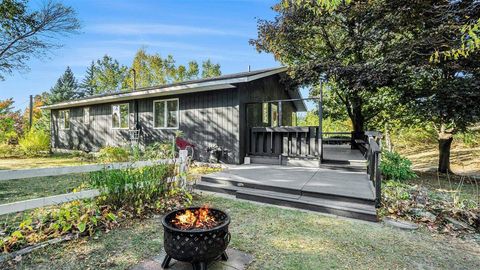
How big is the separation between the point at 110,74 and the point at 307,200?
3204 cm

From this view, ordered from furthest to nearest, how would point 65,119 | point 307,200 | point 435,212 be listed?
point 65,119
point 307,200
point 435,212

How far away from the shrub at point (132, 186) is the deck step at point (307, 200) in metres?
1.56

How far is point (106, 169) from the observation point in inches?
148

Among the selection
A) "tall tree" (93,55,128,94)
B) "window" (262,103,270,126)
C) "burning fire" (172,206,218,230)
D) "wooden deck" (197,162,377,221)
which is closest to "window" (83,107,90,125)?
"window" (262,103,270,126)

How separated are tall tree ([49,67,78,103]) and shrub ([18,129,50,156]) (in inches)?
893

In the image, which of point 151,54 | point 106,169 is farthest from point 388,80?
point 151,54

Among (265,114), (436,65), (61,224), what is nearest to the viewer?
(61,224)

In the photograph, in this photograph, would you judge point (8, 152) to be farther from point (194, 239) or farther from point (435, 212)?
point (435, 212)

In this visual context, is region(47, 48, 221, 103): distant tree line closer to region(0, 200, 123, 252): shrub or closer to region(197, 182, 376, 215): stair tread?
region(197, 182, 376, 215): stair tread

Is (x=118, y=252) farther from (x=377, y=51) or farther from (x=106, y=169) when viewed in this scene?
(x=377, y=51)

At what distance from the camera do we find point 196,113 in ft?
29.3

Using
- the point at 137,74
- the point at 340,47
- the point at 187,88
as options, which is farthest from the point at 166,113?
the point at 137,74

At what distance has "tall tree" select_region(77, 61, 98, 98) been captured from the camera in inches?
1455

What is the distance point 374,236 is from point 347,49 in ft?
29.0
